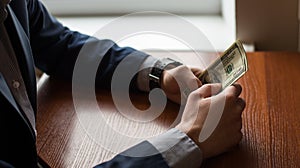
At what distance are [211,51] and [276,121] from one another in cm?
34

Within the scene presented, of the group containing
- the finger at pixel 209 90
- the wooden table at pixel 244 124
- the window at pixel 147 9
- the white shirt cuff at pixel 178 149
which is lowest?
the window at pixel 147 9

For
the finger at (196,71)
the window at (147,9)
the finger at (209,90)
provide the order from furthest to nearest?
1. the window at (147,9)
2. the finger at (196,71)
3. the finger at (209,90)

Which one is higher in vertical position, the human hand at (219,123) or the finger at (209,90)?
the finger at (209,90)

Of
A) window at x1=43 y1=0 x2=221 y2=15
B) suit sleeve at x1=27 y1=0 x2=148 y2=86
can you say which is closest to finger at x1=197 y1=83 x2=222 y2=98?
suit sleeve at x1=27 y1=0 x2=148 y2=86

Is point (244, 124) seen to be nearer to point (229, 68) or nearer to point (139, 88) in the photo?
point (229, 68)

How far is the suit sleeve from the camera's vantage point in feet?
3.69

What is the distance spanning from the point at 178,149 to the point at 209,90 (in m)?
0.15

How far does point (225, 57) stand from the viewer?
0.98 metres

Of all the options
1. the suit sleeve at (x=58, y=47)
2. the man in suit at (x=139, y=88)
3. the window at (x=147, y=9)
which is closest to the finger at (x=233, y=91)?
the man in suit at (x=139, y=88)

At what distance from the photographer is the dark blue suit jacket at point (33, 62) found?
33.4 inches

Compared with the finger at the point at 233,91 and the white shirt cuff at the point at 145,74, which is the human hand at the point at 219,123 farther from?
the white shirt cuff at the point at 145,74

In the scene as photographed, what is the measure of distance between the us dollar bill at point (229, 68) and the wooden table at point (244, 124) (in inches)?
3.3

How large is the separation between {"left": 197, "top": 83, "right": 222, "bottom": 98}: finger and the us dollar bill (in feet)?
0.04

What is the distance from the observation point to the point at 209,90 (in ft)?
3.13
